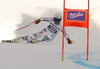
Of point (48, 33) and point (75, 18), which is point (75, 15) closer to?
point (75, 18)

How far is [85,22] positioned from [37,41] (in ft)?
16.9

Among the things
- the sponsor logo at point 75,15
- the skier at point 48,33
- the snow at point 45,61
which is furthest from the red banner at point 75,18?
the skier at point 48,33

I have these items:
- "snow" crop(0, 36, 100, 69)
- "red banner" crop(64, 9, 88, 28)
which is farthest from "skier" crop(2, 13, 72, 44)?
"red banner" crop(64, 9, 88, 28)

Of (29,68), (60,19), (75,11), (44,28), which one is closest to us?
(29,68)

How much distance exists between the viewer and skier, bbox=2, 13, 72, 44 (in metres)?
9.88

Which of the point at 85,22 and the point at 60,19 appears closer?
the point at 85,22

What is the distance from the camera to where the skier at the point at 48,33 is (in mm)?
9883

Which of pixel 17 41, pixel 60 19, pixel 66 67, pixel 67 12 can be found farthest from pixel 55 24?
pixel 66 67

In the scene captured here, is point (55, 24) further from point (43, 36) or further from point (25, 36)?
point (25, 36)

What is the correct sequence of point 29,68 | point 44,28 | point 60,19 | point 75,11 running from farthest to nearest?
point 44,28 < point 60,19 < point 75,11 < point 29,68

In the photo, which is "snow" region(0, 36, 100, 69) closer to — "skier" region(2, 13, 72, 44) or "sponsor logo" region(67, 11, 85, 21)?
"sponsor logo" region(67, 11, 85, 21)

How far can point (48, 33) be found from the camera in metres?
10.2

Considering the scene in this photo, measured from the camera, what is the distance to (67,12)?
515 centimetres

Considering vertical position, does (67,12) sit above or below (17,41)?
above
